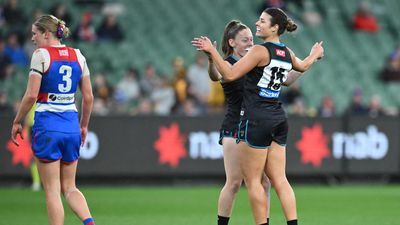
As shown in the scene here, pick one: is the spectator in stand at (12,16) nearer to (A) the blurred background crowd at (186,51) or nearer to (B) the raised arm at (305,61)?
(A) the blurred background crowd at (186,51)

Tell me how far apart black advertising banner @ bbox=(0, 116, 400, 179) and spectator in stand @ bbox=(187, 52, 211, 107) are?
6.24 ft

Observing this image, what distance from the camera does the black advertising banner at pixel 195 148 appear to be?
17312 millimetres

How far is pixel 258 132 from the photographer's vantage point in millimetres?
8531

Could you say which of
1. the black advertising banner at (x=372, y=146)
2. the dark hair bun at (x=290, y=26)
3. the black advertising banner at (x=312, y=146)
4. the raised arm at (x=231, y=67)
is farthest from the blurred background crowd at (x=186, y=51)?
the raised arm at (x=231, y=67)

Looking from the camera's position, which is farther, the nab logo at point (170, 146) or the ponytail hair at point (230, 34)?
the nab logo at point (170, 146)

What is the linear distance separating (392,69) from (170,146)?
7896mm

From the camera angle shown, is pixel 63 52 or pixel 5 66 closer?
pixel 63 52

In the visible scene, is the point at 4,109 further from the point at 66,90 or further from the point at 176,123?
the point at 66,90

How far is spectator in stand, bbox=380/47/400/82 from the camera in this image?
22.7 metres

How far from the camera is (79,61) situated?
873 cm

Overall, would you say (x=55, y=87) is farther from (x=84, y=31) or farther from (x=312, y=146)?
(x=84, y=31)

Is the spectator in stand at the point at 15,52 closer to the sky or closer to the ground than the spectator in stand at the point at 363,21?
closer to the ground

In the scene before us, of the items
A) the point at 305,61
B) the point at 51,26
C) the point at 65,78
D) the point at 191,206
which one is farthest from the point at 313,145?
the point at 51,26

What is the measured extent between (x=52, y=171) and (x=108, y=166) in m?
8.86
